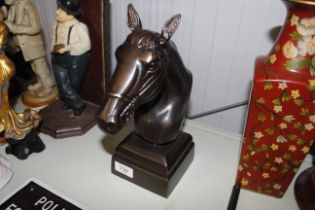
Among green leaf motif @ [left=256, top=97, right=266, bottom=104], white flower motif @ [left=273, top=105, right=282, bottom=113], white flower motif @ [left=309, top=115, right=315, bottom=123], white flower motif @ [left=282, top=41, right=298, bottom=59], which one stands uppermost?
white flower motif @ [left=282, top=41, right=298, bottom=59]

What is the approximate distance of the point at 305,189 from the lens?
71 centimetres

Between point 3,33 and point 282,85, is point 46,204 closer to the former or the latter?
point 3,33

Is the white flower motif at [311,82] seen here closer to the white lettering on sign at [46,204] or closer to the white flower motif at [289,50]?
the white flower motif at [289,50]

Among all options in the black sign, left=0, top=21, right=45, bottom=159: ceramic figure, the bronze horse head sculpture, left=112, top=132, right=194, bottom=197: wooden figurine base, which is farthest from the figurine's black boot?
the bronze horse head sculpture

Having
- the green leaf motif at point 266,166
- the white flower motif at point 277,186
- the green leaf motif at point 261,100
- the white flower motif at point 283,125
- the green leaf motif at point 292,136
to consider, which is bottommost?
the white flower motif at point 277,186

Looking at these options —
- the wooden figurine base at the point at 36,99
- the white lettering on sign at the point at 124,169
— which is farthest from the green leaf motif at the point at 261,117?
the wooden figurine base at the point at 36,99

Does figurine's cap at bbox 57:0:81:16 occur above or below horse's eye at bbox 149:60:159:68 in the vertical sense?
above

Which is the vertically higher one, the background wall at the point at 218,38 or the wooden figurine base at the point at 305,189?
the background wall at the point at 218,38

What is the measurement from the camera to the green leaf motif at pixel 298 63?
0.58m

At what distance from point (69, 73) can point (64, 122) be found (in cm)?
14

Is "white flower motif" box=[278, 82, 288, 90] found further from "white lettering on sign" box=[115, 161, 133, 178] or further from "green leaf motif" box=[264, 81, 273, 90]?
"white lettering on sign" box=[115, 161, 133, 178]

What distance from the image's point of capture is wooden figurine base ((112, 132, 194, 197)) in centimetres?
70

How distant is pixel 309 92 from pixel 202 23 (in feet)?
1.32

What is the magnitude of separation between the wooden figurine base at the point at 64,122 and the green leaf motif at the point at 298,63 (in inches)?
20.0
